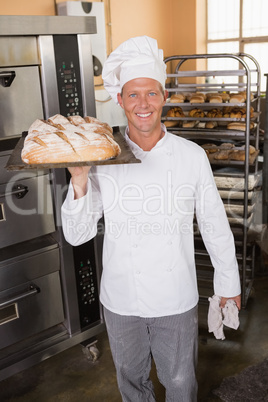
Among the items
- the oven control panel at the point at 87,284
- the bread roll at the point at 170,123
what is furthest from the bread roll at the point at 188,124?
the oven control panel at the point at 87,284

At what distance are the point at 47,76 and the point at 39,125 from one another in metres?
0.45

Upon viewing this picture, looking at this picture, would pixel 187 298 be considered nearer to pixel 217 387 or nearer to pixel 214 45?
pixel 217 387

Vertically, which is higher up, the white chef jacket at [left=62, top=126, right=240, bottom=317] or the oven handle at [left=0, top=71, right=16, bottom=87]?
the oven handle at [left=0, top=71, right=16, bottom=87]

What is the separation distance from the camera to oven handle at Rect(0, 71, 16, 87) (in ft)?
6.05

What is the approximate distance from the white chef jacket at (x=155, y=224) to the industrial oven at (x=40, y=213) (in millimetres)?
544

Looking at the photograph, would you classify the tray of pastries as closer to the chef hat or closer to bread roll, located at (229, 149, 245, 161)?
the chef hat

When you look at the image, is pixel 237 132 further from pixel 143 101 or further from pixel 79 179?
pixel 79 179

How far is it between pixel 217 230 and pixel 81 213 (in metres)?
0.52

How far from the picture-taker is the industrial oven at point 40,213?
194 centimetres

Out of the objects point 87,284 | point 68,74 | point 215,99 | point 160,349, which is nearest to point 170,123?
point 215,99

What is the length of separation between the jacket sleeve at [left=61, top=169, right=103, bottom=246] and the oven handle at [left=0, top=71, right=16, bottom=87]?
606 millimetres

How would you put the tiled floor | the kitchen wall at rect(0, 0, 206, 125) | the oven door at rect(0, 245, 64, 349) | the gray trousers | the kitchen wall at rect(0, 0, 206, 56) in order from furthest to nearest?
the kitchen wall at rect(0, 0, 206, 56)
the kitchen wall at rect(0, 0, 206, 125)
the tiled floor
the oven door at rect(0, 245, 64, 349)
the gray trousers

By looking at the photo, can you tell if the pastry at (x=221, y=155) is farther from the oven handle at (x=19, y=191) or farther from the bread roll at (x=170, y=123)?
Answer: the oven handle at (x=19, y=191)

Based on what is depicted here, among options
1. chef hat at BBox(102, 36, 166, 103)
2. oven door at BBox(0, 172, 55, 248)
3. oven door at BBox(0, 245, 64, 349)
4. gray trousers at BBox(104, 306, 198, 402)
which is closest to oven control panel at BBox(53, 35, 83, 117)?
oven door at BBox(0, 172, 55, 248)
